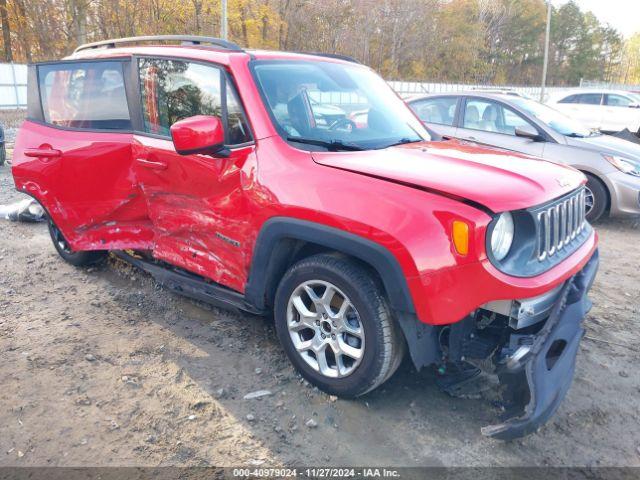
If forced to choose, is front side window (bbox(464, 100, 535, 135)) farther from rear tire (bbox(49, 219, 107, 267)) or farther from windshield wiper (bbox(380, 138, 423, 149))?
rear tire (bbox(49, 219, 107, 267))

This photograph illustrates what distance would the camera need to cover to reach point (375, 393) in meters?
3.11

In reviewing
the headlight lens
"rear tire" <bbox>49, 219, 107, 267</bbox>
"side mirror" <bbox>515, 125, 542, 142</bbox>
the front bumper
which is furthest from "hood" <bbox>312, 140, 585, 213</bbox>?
the headlight lens

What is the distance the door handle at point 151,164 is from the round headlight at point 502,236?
227 centimetres

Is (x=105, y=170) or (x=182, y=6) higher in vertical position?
(x=182, y=6)

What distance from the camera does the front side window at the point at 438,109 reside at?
7961mm

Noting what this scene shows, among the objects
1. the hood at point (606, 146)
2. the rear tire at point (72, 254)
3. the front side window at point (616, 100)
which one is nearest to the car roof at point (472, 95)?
the hood at point (606, 146)

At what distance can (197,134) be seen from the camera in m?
2.98

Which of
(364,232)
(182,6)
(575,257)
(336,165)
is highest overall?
(182,6)

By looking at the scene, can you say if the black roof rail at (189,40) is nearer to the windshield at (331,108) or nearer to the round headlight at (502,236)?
the windshield at (331,108)

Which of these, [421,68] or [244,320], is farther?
[421,68]

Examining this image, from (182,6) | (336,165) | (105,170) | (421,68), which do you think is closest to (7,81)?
(182,6)

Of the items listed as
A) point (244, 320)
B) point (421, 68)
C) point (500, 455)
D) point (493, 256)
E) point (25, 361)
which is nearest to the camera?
point (493, 256)

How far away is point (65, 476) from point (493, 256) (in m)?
2.30

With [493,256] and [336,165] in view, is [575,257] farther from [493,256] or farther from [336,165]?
[336,165]
